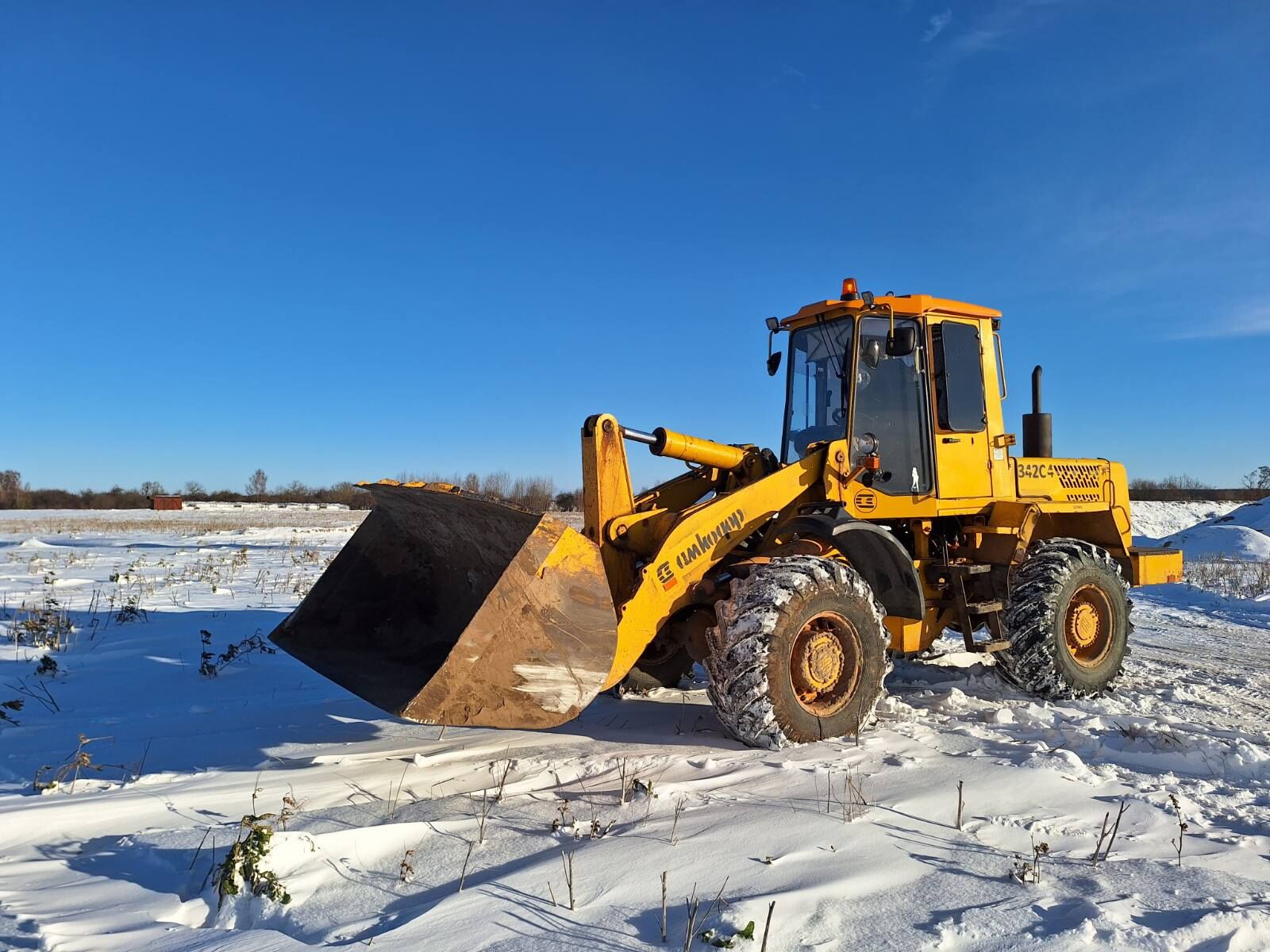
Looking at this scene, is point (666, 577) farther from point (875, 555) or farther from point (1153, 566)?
point (1153, 566)

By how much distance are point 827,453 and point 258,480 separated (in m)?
77.8

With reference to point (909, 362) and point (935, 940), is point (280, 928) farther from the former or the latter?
point (909, 362)

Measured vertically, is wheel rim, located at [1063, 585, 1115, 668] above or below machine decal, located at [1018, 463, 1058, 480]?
below

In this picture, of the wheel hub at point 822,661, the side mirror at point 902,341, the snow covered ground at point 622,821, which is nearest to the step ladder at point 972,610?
the snow covered ground at point 622,821

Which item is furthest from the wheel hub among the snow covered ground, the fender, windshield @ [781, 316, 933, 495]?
windshield @ [781, 316, 933, 495]

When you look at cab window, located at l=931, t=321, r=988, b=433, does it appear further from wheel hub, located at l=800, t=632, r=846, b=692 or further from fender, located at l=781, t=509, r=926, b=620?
wheel hub, located at l=800, t=632, r=846, b=692

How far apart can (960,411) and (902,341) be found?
1.24m

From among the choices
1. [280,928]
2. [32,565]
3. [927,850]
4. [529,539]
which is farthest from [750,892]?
[32,565]

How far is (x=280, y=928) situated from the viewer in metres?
2.58

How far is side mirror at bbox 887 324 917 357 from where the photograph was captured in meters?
5.55

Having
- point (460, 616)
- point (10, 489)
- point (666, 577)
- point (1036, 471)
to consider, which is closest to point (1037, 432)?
point (1036, 471)

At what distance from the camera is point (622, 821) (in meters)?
3.46

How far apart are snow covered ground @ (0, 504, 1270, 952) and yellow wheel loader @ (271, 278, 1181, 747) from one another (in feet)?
1.35

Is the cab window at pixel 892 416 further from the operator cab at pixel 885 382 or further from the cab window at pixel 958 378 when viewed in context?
the cab window at pixel 958 378
